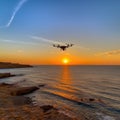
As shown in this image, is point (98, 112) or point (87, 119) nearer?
point (87, 119)

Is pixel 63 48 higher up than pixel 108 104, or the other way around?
pixel 63 48

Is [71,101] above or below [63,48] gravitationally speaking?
below

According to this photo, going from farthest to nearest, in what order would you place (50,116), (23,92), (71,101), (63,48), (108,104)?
(23,92), (71,101), (108,104), (63,48), (50,116)

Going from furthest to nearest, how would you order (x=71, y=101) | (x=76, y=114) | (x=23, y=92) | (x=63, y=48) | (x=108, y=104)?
1. (x=23, y=92)
2. (x=71, y=101)
3. (x=108, y=104)
4. (x=63, y=48)
5. (x=76, y=114)

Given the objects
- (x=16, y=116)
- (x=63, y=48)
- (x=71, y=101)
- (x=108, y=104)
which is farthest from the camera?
(x=71, y=101)

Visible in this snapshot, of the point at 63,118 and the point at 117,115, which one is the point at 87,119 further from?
the point at 117,115

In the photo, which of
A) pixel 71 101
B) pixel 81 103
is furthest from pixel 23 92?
pixel 81 103

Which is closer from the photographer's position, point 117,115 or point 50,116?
point 50,116

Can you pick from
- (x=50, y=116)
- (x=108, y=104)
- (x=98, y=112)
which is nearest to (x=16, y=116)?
(x=50, y=116)

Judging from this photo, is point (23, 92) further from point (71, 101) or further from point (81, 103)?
point (81, 103)
